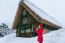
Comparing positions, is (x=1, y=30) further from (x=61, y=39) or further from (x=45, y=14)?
(x=61, y=39)

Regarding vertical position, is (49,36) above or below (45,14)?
below

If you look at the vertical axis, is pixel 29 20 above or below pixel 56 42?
above

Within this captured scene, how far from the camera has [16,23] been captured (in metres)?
18.2

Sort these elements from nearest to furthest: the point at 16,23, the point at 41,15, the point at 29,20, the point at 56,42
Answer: the point at 56,42, the point at 41,15, the point at 29,20, the point at 16,23

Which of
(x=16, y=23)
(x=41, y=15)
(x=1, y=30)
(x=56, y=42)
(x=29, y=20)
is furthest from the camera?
(x=1, y=30)

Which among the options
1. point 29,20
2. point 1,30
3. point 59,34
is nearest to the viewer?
point 59,34

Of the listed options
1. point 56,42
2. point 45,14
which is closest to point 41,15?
point 45,14

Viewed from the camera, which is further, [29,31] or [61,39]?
[29,31]

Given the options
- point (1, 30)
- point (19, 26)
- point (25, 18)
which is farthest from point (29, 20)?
point (1, 30)

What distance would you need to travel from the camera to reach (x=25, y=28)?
17.7 metres

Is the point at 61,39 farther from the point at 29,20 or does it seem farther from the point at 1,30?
the point at 1,30

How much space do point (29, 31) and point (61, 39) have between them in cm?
634

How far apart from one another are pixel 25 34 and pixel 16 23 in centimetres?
119

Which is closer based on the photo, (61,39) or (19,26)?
(61,39)
